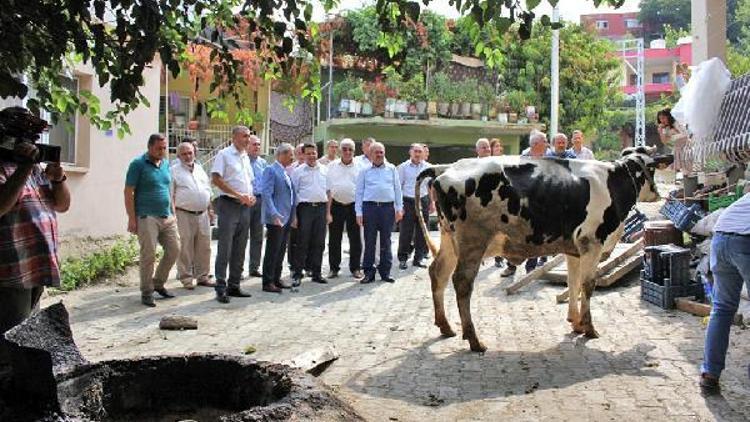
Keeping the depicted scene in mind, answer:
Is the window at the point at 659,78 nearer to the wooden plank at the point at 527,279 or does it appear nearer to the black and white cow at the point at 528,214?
the wooden plank at the point at 527,279

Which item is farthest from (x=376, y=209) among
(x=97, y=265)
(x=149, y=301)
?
(x=97, y=265)

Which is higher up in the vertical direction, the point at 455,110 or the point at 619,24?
the point at 619,24

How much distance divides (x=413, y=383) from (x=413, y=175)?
258 inches

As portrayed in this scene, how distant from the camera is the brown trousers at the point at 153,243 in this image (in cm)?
827

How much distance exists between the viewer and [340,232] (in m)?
10.9

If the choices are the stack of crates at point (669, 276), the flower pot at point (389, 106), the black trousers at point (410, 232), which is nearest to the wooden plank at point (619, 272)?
the stack of crates at point (669, 276)

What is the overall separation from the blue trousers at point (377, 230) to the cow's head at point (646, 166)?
13.1 ft

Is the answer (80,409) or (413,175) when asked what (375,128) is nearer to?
(413,175)

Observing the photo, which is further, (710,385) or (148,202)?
(148,202)

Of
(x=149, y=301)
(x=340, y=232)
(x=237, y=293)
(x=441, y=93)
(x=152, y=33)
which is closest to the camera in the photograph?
(x=152, y=33)

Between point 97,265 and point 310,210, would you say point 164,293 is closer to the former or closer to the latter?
point 97,265

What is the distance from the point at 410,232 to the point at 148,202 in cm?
458

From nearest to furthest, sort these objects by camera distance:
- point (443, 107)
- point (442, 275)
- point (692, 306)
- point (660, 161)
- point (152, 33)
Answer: point (152, 33) < point (442, 275) < point (660, 161) < point (692, 306) < point (443, 107)

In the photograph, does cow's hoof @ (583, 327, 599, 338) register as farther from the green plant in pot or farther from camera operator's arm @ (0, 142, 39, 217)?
the green plant in pot
